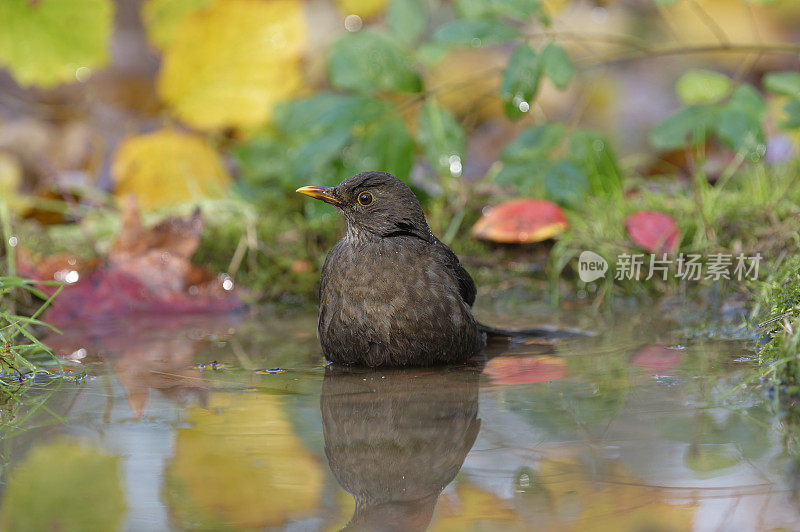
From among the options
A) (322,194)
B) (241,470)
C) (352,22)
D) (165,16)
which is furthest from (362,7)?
(241,470)

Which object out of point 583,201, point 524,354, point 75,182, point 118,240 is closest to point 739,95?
point 583,201

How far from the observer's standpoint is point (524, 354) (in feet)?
11.1

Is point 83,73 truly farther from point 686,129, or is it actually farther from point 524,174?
point 686,129

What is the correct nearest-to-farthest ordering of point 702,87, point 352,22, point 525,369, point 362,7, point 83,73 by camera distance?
point 525,369
point 702,87
point 83,73
point 362,7
point 352,22

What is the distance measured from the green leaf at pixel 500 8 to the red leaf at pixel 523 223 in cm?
102

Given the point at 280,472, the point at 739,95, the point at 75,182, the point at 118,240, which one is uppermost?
the point at 739,95

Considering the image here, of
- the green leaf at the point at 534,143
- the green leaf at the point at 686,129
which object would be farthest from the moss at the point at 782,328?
the green leaf at the point at 534,143

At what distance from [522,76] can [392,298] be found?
1.76 metres

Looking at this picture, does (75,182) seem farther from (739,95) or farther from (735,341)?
(735,341)

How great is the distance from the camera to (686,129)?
457 centimetres

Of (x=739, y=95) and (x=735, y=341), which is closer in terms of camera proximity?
(x=735, y=341)

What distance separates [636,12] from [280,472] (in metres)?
7.64

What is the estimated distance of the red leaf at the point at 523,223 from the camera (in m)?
4.77

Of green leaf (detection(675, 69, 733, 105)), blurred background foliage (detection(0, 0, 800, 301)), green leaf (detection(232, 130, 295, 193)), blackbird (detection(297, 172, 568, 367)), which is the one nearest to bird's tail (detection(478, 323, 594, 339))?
blackbird (detection(297, 172, 568, 367))
